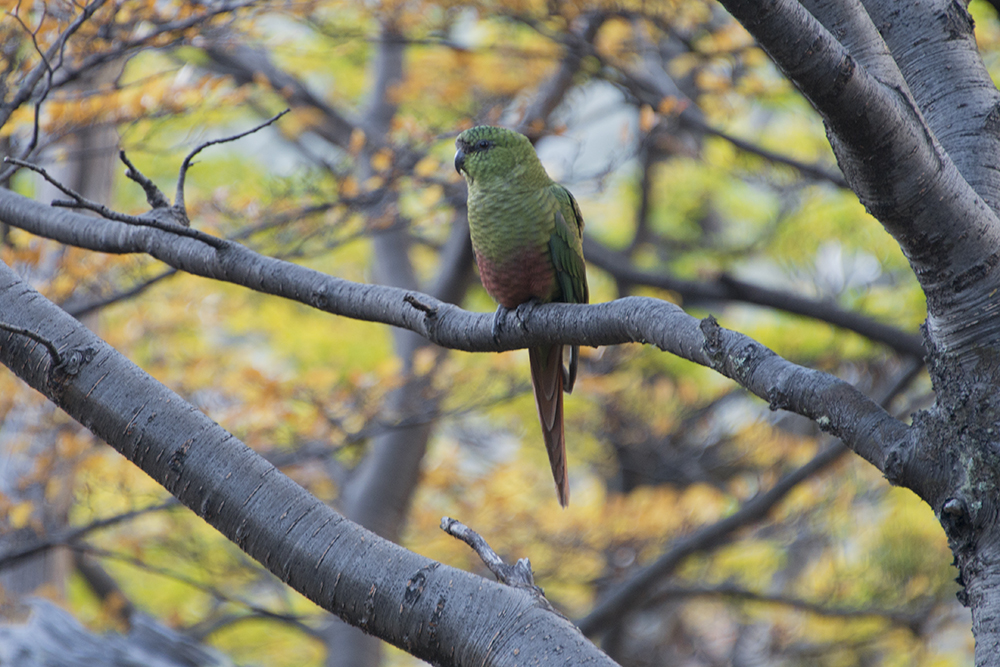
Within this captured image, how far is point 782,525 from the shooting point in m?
6.46

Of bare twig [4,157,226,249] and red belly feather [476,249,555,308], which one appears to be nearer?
bare twig [4,157,226,249]

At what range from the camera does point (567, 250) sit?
3.27 metres

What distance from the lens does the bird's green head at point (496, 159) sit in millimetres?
3229

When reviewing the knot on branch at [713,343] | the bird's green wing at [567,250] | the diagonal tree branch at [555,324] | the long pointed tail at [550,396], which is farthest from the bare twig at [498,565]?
the bird's green wing at [567,250]

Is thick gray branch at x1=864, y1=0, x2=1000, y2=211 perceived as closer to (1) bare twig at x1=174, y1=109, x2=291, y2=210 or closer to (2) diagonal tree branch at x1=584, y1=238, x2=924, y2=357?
(1) bare twig at x1=174, y1=109, x2=291, y2=210

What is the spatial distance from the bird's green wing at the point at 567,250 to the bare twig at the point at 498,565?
1.48 m

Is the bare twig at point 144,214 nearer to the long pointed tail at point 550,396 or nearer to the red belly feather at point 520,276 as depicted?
the red belly feather at point 520,276

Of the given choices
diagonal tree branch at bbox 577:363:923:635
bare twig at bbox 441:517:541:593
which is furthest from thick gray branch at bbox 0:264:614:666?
diagonal tree branch at bbox 577:363:923:635

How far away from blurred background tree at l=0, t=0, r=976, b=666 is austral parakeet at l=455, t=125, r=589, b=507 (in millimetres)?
1156

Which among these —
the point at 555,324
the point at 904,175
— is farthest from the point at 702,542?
the point at 904,175

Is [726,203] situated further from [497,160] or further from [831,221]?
[497,160]

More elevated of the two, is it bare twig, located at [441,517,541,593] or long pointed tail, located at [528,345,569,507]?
bare twig, located at [441,517,541,593]

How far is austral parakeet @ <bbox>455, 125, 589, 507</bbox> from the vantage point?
3.19m

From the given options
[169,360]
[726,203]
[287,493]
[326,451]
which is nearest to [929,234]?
[287,493]
